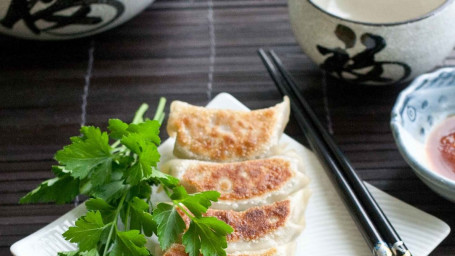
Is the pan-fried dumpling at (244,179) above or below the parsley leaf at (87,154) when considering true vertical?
below

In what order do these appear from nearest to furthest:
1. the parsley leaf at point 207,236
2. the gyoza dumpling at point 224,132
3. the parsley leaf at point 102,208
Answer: the parsley leaf at point 207,236, the parsley leaf at point 102,208, the gyoza dumpling at point 224,132

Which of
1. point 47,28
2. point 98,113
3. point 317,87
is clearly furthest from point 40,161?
point 317,87

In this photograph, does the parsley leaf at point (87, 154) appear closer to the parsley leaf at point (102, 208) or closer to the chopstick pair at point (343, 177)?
the parsley leaf at point (102, 208)

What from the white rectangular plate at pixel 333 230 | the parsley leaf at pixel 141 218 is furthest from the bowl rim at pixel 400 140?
the parsley leaf at pixel 141 218

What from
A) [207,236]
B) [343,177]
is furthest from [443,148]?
[207,236]

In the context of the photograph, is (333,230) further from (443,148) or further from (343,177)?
(443,148)

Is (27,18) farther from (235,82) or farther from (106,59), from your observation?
(235,82)
